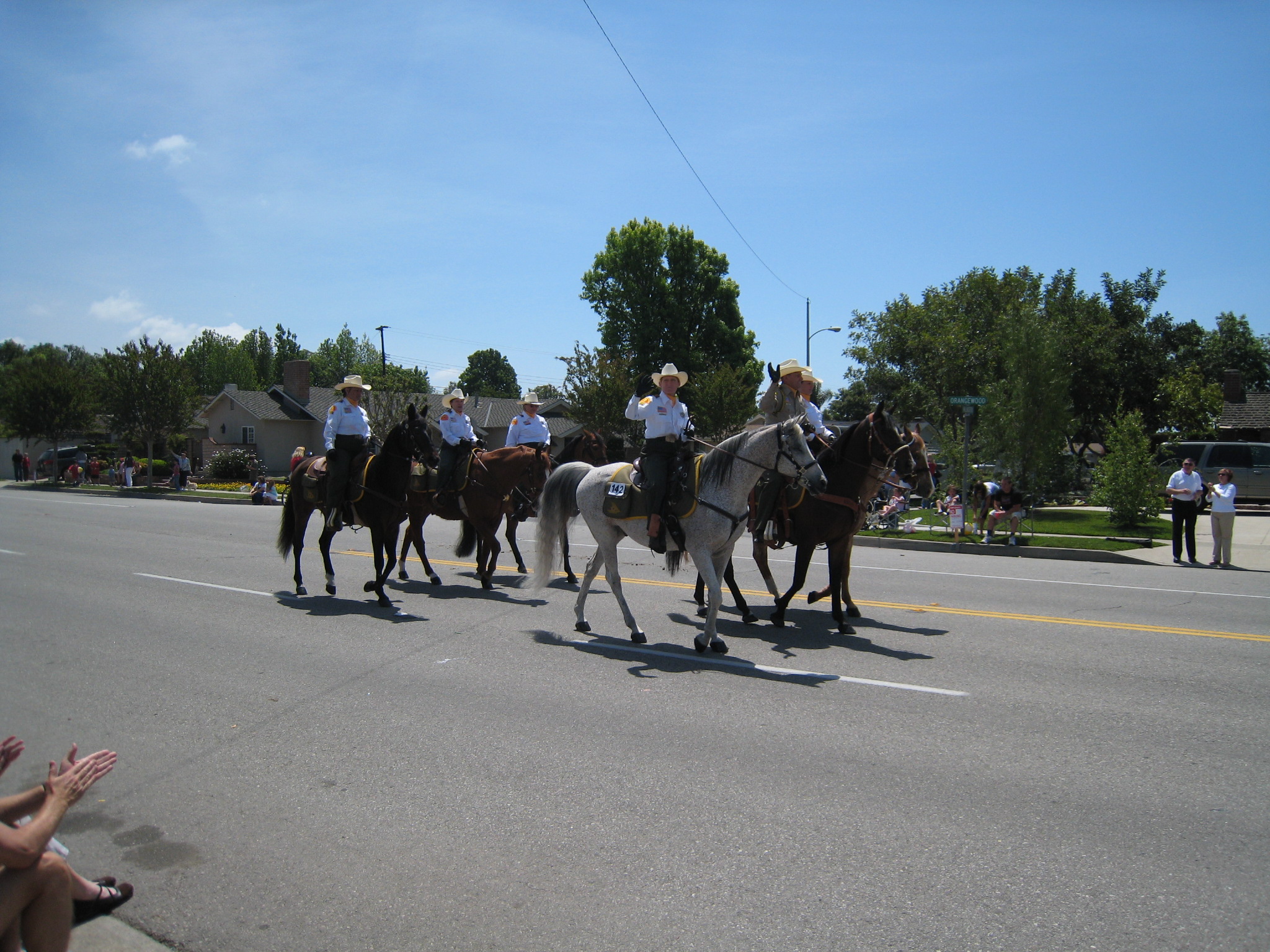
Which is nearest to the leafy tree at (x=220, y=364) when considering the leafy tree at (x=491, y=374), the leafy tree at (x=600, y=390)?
the leafy tree at (x=491, y=374)

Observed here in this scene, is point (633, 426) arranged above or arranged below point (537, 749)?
above

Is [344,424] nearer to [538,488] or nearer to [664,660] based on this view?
[538,488]

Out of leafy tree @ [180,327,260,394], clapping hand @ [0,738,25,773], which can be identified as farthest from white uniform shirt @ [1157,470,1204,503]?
leafy tree @ [180,327,260,394]

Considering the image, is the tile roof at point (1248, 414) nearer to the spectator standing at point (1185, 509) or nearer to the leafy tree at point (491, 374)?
the spectator standing at point (1185, 509)

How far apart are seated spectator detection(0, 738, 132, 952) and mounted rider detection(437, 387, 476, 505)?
9.16 metres

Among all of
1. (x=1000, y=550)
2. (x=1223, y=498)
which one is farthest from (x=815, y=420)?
(x=1223, y=498)

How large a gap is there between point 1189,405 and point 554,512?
3601 centimetres

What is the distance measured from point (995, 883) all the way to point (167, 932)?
12.3ft

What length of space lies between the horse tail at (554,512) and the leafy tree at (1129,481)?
55.1 feet

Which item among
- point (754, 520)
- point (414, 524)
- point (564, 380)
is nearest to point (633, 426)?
point (564, 380)

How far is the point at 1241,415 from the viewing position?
42.6 metres

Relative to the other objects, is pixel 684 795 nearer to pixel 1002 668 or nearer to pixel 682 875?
pixel 682 875

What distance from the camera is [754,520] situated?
9.95m

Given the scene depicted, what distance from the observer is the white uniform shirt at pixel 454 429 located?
12.6 metres
